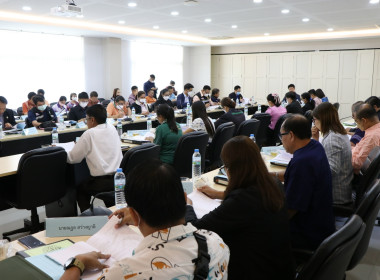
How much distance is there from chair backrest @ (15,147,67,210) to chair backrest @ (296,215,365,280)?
2282mm

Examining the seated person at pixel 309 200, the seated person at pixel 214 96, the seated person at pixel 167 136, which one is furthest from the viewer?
the seated person at pixel 214 96

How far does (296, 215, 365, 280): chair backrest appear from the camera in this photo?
1.14 m

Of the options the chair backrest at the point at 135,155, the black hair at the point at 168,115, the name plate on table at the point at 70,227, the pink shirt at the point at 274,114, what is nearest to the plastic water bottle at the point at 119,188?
the chair backrest at the point at 135,155

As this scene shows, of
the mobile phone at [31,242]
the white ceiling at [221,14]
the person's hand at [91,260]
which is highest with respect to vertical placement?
the white ceiling at [221,14]

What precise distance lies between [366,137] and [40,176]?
114 inches

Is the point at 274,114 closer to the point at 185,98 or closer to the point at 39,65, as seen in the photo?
the point at 185,98

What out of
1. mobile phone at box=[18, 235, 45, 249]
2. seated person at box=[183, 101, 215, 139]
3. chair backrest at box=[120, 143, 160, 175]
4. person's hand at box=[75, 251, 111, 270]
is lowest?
mobile phone at box=[18, 235, 45, 249]

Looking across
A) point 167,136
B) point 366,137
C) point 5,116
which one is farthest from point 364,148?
point 5,116

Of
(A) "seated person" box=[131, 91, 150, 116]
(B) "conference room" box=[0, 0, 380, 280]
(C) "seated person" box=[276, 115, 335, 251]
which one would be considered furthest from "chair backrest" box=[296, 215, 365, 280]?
(A) "seated person" box=[131, 91, 150, 116]

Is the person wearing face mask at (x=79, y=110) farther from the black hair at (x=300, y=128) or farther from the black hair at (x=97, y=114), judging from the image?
the black hair at (x=300, y=128)

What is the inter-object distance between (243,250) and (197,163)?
193 centimetres

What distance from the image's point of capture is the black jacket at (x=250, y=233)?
145 cm

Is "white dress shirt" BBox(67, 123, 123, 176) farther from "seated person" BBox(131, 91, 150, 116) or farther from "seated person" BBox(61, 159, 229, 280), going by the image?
"seated person" BBox(131, 91, 150, 116)

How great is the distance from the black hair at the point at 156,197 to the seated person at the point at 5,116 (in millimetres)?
5444
